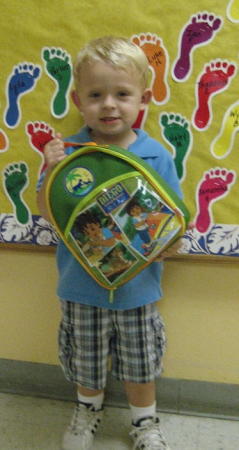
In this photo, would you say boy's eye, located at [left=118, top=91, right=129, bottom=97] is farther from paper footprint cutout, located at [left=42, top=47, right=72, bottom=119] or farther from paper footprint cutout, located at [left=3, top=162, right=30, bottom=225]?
paper footprint cutout, located at [left=3, top=162, right=30, bottom=225]

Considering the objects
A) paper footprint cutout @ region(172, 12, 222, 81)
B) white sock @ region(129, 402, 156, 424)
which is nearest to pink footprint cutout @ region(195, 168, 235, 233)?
paper footprint cutout @ region(172, 12, 222, 81)

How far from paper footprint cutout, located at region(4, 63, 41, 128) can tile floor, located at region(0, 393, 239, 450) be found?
0.69 m

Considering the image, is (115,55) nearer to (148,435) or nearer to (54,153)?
(54,153)

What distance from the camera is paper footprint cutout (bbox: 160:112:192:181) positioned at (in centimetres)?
90

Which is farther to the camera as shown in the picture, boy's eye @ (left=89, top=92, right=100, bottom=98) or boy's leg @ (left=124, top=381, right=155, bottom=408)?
boy's leg @ (left=124, top=381, right=155, bottom=408)

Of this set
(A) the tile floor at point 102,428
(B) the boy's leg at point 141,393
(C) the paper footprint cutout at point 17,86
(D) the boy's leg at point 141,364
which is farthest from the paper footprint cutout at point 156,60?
(A) the tile floor at point 102,428

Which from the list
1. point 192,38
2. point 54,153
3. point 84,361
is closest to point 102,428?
point 84,361

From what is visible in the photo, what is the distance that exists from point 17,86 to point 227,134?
463 millimetres

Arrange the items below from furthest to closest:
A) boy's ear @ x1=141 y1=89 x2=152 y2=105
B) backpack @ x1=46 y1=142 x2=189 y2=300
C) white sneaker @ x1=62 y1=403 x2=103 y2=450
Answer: white sneaker @ x1=62 y1=403 x2=103 y2=450 → boy's ear @ x1=141 y1=89 x2=152 y2=105 → backpack @ x1=46 y1=142 x2=189 y2=300

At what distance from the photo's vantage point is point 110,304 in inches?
34.5

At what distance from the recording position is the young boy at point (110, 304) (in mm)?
788

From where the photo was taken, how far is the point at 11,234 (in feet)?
3.36

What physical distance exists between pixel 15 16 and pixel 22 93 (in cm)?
16

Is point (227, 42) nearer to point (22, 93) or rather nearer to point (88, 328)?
point (22, 93)
